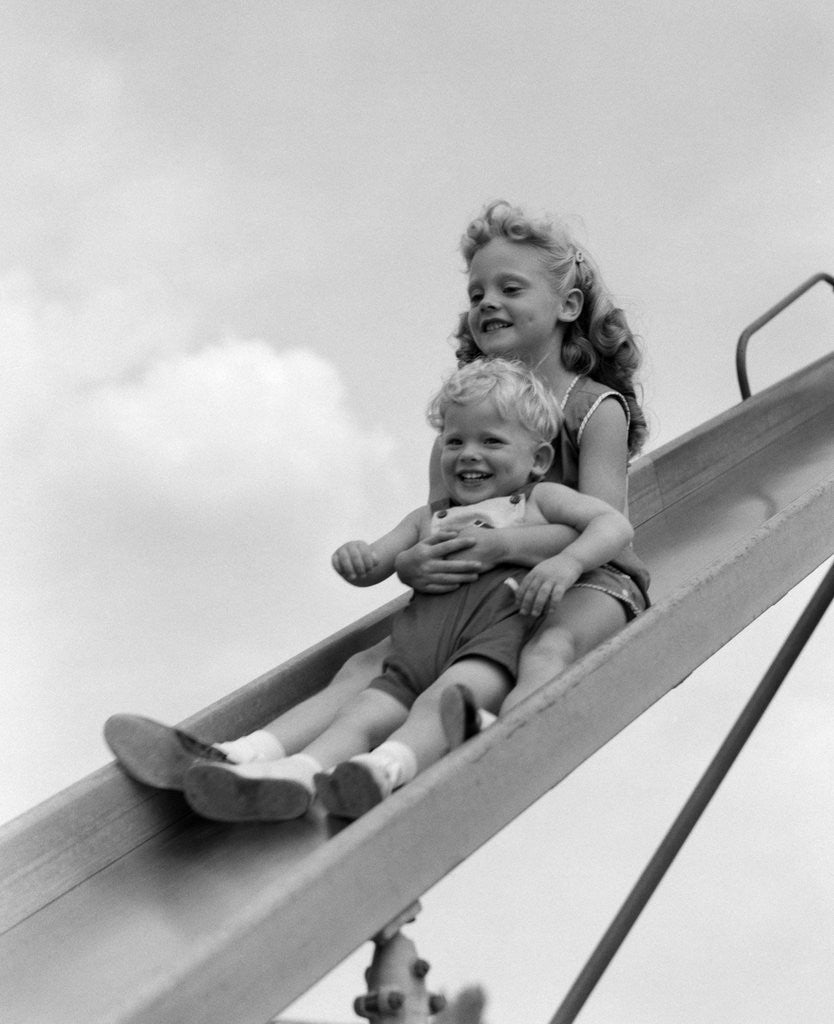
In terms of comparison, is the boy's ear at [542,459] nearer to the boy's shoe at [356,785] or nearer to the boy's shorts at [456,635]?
the boy's shorts at [456,635]

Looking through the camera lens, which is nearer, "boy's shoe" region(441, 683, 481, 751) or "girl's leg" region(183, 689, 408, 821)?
"boy's shoe" region(441, 683, 481, 751)

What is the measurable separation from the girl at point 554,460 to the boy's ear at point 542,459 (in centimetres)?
13

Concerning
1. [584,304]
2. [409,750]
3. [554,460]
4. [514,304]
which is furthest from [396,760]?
[584,304]

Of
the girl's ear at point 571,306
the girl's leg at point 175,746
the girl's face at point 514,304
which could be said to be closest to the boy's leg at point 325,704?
the girl's leg at point 175,746

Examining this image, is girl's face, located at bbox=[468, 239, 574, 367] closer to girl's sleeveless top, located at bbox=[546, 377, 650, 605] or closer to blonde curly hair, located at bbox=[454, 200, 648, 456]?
blonde curly hair, located at bbox=[454, 200, 648, 456]

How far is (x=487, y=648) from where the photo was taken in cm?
243

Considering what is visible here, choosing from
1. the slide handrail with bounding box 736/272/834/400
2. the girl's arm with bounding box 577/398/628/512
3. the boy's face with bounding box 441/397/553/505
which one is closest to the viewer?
the boy's face with bounding box 441/397/553/505

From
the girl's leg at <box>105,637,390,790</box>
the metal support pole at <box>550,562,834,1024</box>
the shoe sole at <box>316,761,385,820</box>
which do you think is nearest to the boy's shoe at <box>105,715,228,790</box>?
the girl's leg at <box>105,637,390,790</box>

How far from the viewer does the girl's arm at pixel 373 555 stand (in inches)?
108

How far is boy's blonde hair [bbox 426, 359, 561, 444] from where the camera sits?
2.69m

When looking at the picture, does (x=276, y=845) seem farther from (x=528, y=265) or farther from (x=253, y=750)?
(x=528, y=265)

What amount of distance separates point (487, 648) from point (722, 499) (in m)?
1.97

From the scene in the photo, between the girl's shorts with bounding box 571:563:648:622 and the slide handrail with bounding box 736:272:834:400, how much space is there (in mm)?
2156

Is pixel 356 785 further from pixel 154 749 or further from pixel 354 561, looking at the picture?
pixel 354 561
